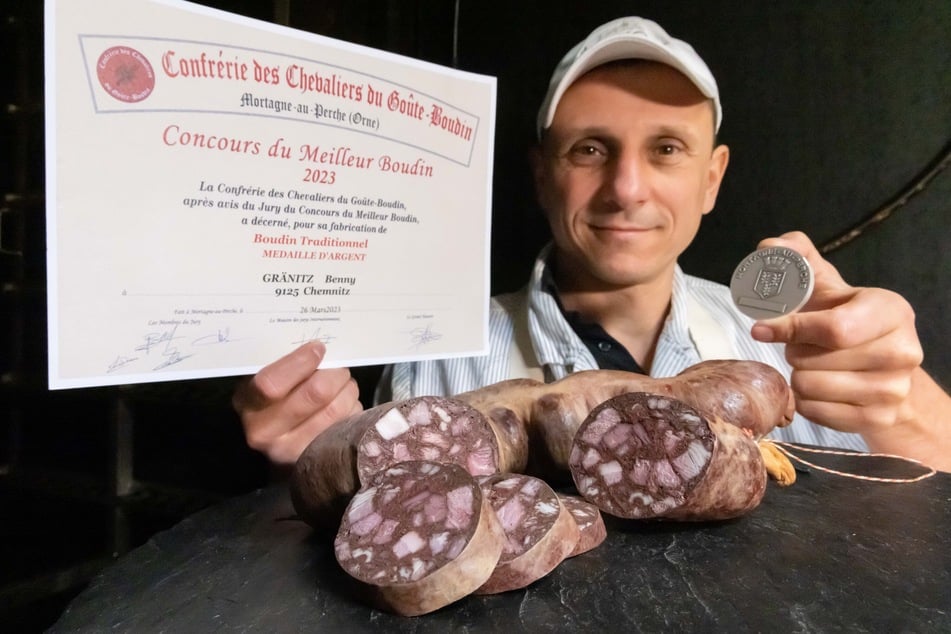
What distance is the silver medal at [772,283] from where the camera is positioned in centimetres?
87

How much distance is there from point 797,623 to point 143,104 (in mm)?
770

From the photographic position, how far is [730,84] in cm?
161

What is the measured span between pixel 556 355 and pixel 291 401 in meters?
0.58

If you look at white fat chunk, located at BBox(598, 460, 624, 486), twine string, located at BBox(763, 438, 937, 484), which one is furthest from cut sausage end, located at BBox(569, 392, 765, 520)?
twine string, located at BBox(763, 438, 937, 484)

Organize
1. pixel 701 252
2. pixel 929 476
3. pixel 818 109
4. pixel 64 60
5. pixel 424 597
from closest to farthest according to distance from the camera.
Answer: pixel 424 597 → pixel 64 60 → pixel 929 476 → pixel 818 109 → pixel 701 252

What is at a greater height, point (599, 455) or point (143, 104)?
point (143, 104)

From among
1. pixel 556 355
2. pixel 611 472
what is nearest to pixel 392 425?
pixel 611 472

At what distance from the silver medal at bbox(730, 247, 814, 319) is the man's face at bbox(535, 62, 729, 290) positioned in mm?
365

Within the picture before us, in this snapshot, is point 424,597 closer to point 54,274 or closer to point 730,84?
point 54,274

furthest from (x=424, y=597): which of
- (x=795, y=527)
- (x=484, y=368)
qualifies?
(x=484, y=368)

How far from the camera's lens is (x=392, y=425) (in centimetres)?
68
